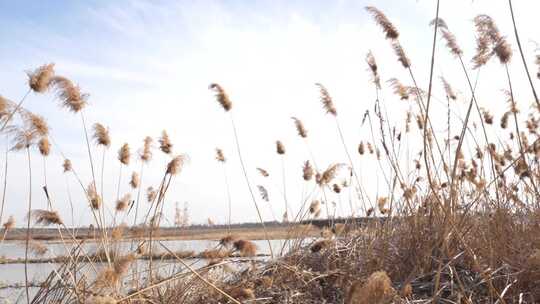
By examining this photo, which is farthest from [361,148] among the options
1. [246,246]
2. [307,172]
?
[246,246]

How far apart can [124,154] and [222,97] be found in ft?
3.16

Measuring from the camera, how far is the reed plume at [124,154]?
4.65 m

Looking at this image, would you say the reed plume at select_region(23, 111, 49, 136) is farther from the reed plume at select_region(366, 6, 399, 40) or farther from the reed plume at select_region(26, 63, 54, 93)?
the reed plume at select_region(366, 6, 399, 40)

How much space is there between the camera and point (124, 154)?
466 cm

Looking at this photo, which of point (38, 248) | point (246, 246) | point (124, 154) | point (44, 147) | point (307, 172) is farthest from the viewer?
point (307, 172)

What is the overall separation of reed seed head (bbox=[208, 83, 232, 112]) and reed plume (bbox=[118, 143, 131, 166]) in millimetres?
909

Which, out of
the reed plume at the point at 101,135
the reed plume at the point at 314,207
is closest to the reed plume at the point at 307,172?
the reed plume at the point at 314,207

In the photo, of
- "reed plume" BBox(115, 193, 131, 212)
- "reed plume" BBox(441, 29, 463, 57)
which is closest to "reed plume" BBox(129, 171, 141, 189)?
"reed plume" BBox(115, 193, 131, 212)

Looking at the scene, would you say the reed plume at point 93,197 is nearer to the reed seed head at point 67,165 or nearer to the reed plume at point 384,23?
the reed seed head at point 67,165

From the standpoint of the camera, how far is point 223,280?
164 inches

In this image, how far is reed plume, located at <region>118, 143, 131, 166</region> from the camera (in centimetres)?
465

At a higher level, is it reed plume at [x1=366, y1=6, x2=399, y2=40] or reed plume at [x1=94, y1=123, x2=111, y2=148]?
reed plume at [x1=366, y1=6, x2=399, y2=40]

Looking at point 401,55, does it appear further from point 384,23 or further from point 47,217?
point 47,217

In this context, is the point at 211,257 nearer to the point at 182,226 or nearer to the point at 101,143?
the point at 101,143
